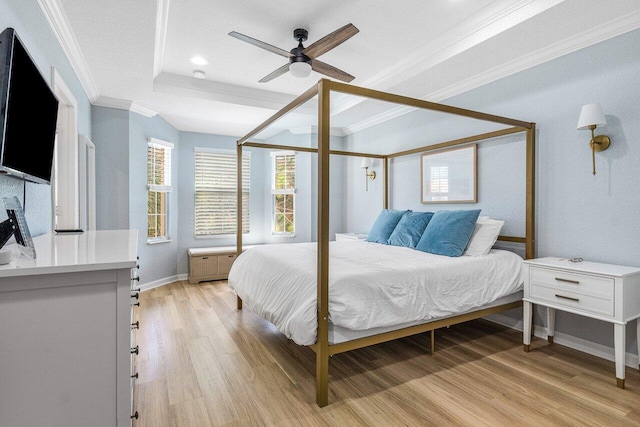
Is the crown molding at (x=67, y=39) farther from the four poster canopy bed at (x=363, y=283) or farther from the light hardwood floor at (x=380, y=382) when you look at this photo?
the light hardwood floor at (x=380, y=382)

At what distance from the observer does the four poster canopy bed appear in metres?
2.04

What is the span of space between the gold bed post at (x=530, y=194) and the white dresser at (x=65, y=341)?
3131 mm

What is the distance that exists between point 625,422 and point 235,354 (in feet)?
8.09

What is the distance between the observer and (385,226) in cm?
400

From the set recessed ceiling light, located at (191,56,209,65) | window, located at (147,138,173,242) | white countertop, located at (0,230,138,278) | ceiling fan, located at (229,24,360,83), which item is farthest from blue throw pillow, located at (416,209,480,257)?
window, located at (147,138,173,242)

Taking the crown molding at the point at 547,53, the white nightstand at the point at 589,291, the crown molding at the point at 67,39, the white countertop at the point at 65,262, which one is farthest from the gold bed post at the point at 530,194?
the crown molding at the point at 67,39

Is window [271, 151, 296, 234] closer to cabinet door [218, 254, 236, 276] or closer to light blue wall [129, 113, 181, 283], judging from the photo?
cabinet door [218, 254, 236, 276]

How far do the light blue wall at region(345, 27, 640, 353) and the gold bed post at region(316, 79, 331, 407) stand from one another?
85.4 inches

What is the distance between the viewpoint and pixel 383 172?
4.88m

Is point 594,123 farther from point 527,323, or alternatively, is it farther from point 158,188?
point 158,188

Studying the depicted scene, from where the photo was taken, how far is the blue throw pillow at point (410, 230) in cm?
350

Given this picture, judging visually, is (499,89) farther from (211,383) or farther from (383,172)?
(211,383)

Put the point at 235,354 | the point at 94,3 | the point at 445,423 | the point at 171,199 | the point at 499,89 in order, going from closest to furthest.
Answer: the point at 445,423 < the point at 94,3 < the point at 235,354 < the point at 499,89 < the point at 171,199

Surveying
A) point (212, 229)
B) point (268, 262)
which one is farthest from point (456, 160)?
point (212, 229)
